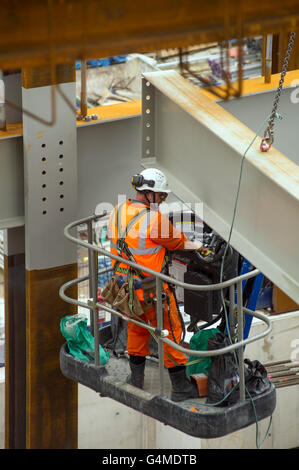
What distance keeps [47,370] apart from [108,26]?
6309 millimetres

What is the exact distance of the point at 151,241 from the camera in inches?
324

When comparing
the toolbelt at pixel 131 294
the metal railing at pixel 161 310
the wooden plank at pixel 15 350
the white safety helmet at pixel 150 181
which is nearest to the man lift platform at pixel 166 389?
the metal railing at pixel 161 310

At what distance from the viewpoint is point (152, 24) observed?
165 inches

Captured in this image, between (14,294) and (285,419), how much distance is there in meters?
10.1

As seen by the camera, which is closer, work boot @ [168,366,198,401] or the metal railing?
the metal railing

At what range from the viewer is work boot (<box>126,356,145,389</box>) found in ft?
29.2

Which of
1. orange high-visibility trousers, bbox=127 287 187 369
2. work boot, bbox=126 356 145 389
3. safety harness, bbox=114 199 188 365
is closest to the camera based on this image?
safety harness, bbox=114 199 188 365

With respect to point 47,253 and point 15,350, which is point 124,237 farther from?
point 15,350

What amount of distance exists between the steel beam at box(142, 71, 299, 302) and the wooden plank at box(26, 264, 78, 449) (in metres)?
1.72

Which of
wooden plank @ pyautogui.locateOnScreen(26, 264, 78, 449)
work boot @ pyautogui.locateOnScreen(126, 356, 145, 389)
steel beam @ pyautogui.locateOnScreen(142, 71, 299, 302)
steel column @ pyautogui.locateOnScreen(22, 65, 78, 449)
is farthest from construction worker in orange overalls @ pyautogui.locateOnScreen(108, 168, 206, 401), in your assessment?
wooden plank @ pyautogui.locateOnScreen(26, 264, 78, 449)

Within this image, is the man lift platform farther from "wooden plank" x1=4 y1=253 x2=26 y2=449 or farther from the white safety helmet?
"wooden plank" x1=4 y1=253 x2=26 y2=449

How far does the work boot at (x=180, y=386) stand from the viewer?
8664 millimetres

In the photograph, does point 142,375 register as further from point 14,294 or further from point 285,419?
point 285,419
